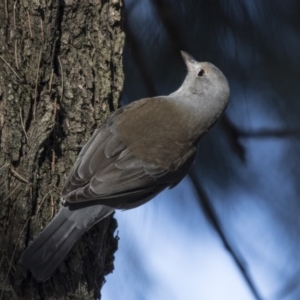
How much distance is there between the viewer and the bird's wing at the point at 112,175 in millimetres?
2889

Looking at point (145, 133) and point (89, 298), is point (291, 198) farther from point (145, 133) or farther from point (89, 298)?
point (89, 298)

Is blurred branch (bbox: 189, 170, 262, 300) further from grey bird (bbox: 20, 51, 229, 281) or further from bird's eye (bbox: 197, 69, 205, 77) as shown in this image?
bird's eye (bbox: 197, 69, 205, 77)

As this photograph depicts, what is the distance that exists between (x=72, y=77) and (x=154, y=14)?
79cm

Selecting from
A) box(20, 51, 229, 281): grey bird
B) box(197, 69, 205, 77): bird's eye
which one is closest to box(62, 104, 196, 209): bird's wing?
box(20, 51, 229, 281): grey bird

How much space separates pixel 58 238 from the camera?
2.75 meters

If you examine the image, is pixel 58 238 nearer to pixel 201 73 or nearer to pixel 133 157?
pixel 133 157

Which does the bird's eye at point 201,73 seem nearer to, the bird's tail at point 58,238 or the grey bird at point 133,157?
the grey bird at point 133,157

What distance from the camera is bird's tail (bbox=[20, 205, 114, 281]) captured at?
102 inches

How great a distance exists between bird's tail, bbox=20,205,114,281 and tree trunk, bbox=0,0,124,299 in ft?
0.12

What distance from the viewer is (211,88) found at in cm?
352

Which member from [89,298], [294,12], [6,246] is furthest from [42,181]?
[294,12]

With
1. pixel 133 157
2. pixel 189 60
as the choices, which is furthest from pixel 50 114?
pixel 189 60

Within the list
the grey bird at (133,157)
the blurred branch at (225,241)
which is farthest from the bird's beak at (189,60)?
the blurred branch at (225,241)

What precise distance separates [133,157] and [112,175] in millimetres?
166
